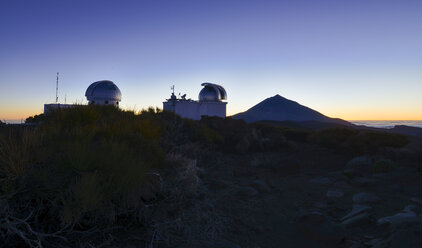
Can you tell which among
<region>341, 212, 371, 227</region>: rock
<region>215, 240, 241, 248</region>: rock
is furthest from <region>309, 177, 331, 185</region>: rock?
<region>215, 240, 241, 248</region>: rock

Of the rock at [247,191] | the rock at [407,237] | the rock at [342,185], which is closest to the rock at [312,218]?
the rock at [407,237]

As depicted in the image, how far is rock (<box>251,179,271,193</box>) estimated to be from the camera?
6.52m

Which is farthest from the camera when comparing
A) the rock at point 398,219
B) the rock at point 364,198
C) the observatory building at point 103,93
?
the observatory building at point 103,93

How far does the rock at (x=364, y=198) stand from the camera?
18.6ft

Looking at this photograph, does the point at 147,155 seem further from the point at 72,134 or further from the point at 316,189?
the point at 316,189

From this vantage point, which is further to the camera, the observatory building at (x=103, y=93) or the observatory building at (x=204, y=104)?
the observatory building at (x=204, y=104)

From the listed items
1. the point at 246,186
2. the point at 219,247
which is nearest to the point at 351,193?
the point at 246,186

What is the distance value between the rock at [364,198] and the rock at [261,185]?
1.69 meters

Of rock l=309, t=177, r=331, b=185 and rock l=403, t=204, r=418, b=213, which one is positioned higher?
rock l=309, t=177, r=331, b=185

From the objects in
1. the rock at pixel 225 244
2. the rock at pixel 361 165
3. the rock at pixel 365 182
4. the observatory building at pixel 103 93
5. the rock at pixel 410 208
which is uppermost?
the observatory building at pixel 103 93

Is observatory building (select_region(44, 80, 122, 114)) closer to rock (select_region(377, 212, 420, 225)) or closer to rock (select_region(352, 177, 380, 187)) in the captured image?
rock (select_region(352, 177, 380, 187))

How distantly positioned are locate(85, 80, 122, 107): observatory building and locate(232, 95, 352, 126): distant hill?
3551 cm

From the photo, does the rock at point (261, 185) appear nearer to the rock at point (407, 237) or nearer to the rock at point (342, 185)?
the rock at point (342, 185)

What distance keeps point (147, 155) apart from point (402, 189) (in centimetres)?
520
